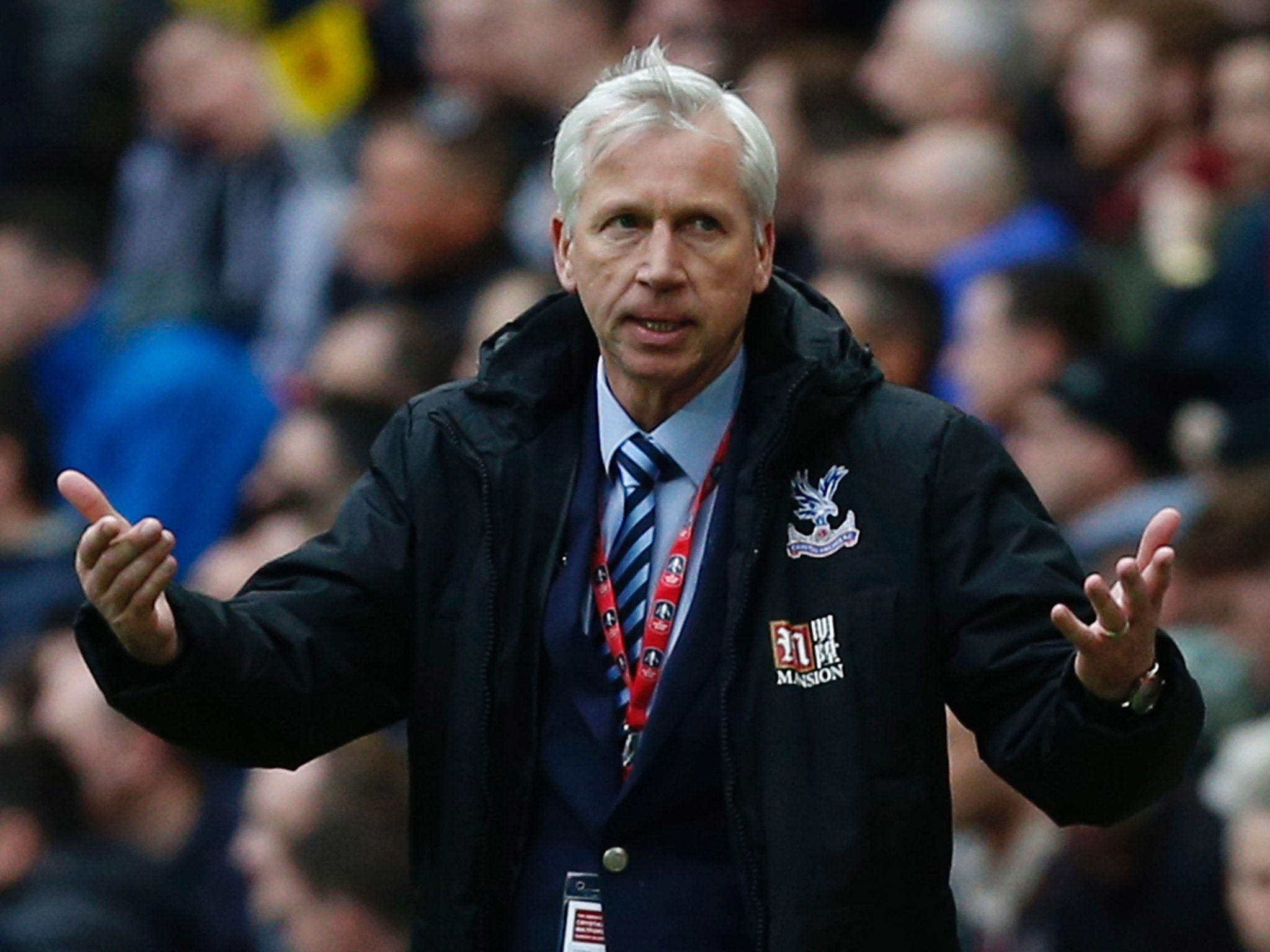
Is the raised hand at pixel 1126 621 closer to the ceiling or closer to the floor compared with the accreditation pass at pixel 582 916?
closer to the ceiling

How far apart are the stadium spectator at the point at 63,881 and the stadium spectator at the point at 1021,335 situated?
2.57 m

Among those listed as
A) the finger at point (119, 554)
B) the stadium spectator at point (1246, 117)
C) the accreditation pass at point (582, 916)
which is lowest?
the accreditation pass at point (582, 916)

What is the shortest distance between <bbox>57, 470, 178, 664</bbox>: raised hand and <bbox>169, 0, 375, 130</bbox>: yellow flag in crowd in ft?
23.4

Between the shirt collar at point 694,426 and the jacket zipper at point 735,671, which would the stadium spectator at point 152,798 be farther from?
the jacket zipper at point 735,671

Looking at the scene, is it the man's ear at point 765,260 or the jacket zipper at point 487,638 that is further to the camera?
the man's ear at point 765,260

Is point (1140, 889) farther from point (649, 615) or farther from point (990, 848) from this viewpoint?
point (649, 615)

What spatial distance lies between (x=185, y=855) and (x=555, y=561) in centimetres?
349

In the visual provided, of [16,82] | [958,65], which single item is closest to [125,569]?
[958,65]

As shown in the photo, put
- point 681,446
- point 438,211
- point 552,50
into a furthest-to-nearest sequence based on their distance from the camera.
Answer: point 552,50 → point 438,211 → point 681,446

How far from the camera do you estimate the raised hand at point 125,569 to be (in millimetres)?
3520

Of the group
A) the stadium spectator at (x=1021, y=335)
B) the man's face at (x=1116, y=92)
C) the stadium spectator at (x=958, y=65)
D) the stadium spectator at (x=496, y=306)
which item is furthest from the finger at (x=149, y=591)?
the stadium spectator at (x=958, y=65)

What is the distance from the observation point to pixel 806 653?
3676 mm

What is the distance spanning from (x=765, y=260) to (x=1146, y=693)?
821 mm

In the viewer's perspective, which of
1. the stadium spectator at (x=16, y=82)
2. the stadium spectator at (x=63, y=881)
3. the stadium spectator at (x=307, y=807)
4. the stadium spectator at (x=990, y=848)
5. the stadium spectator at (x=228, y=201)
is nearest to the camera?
the stadium spectator at (x=990, y=848)
